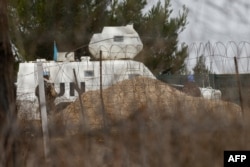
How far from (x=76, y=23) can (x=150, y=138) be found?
0.74 metres

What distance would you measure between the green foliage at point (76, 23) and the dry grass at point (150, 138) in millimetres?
347

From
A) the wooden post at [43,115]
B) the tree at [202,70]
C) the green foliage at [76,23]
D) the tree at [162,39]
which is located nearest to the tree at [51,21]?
the green foliage at [76,23]

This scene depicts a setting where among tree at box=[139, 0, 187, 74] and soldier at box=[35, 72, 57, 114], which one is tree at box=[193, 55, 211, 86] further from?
soldier at box=[35, 72, 57, 114]

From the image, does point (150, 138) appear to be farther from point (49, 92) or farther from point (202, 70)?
point (49, 92)

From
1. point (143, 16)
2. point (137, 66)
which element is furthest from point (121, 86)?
point (143, 16)

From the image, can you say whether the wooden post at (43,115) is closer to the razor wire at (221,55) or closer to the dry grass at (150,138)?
the dry grass at (150,138)

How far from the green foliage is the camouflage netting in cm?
31

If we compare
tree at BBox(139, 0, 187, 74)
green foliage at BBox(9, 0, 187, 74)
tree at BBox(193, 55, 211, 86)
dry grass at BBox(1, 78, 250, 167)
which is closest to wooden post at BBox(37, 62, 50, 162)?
dry grass at BBox(1, 78, 250, 167)

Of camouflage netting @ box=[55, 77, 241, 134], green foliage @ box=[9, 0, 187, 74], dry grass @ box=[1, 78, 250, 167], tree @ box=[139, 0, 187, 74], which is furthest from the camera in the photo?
camouflage netting @ box=[55, 77, 241, 134]

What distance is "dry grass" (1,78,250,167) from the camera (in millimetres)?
3752

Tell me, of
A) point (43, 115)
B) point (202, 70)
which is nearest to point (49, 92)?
point (43, 115)

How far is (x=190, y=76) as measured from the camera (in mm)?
4836

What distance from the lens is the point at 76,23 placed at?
370 centimetres

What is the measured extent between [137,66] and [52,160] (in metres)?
1.08
